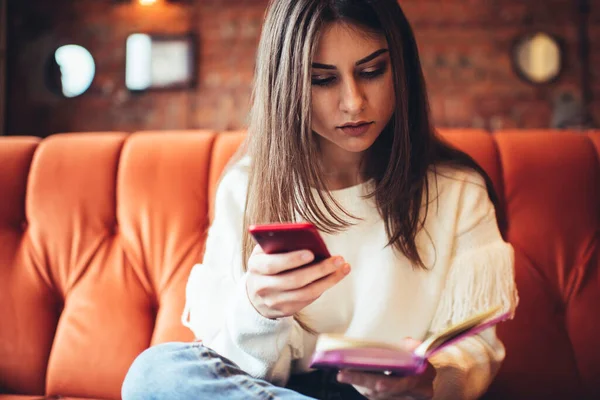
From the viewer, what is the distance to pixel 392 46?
919mm

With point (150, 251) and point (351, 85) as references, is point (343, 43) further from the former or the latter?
point (150, 251)

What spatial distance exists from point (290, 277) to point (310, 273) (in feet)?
0.09

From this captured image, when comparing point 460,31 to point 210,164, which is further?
point 460,31

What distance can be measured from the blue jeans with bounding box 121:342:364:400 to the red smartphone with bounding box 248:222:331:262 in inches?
7.5

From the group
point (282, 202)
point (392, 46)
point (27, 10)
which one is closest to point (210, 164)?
point (282, 202)

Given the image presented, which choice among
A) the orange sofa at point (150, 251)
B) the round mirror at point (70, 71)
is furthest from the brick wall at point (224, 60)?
the orange sofa at point (150, 251)

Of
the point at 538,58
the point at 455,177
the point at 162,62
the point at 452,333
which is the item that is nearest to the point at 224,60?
the point at 162,62

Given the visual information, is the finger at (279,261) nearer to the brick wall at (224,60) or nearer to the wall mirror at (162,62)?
the brick wall at (224,60)

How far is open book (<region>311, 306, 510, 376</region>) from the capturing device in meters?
0.60

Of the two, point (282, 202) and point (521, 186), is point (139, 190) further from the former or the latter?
point (521, 186)

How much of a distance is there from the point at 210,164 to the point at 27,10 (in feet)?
6.84

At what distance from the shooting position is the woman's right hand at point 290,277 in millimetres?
685

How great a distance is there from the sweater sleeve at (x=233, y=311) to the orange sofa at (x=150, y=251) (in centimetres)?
21

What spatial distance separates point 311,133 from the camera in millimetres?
954
